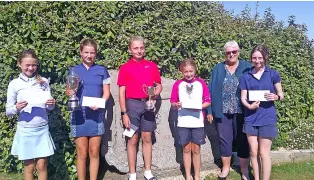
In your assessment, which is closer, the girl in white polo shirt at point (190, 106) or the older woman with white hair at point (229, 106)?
the girl in white polo shirt at point (190, 106)

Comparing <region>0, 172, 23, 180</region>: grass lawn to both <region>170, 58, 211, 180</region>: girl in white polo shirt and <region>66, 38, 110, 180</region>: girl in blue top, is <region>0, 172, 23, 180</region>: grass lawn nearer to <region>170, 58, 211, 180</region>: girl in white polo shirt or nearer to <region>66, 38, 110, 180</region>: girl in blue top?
<region>66, 38, 110, 180</region>: girl in blue top

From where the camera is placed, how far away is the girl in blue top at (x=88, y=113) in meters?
5.04

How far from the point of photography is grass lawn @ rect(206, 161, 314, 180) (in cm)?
601

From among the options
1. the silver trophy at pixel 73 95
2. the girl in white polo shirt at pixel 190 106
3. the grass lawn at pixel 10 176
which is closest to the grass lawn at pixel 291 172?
the girl in white polo shirt at pixel 190 106

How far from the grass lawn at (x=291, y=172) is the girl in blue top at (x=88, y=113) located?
A: 70.4 inches

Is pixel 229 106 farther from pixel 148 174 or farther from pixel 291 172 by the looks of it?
pixel 291 172

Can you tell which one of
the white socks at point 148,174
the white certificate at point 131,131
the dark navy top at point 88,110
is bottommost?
the white socks at point 148,174

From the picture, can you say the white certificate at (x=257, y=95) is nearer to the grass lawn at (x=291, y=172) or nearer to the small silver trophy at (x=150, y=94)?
the small silver trophy at (x=150, y=94)

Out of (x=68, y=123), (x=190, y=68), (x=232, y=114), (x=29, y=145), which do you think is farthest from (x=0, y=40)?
(x=232, y=114)

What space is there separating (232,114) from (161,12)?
242cm

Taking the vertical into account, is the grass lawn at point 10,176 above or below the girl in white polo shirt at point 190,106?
below

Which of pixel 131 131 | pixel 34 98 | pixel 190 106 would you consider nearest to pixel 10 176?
pixel 34 98

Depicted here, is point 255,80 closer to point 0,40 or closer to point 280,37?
point 280,37

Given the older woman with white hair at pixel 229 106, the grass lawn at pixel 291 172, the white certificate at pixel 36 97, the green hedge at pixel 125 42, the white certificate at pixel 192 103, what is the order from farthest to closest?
the grass lawn at pixel 291 172 < the green hedge at pixel 125 42 < the older woman with white hair at pixel 229 106 < the white certificate at pixel 192 103 < the white certificate at pixel 36 97
